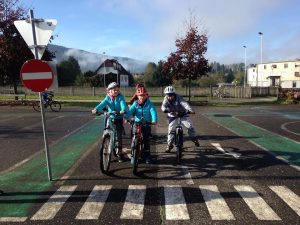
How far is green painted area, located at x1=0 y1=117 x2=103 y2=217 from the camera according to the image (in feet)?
19.3

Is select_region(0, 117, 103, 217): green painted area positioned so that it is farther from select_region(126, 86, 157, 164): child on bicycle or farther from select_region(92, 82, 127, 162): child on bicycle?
select_region(126, 86, 157, 164): child on bicycle

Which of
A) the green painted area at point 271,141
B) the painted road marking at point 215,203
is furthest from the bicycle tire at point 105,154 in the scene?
the green painted area at point 271,141

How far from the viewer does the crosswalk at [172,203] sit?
17.5ft

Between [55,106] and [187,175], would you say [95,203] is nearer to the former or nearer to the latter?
[187,175]

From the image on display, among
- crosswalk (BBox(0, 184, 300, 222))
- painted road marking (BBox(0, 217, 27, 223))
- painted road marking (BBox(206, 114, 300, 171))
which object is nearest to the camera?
painted road marking (BBox(0, 217, 27, 223))

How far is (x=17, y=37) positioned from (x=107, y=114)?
22.1 metres

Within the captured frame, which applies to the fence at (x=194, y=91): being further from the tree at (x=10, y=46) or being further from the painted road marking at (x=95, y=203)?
the painted road marking at (x=95, y=203)

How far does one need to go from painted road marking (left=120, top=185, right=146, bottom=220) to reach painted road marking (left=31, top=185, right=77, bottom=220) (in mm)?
1027

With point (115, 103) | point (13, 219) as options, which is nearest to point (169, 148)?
point (115, 103)

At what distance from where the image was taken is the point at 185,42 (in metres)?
31.0

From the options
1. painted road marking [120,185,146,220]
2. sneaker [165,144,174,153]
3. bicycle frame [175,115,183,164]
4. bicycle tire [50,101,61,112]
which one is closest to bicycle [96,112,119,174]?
painted road marking [120,185,146,220]

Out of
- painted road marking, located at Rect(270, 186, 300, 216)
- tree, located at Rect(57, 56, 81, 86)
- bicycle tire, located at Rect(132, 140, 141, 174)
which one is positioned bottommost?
painted road marking, located at Rect(270, 186, 300, 216)

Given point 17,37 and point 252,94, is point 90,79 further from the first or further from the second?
point 17,37

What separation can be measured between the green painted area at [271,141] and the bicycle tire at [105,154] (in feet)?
14.4
